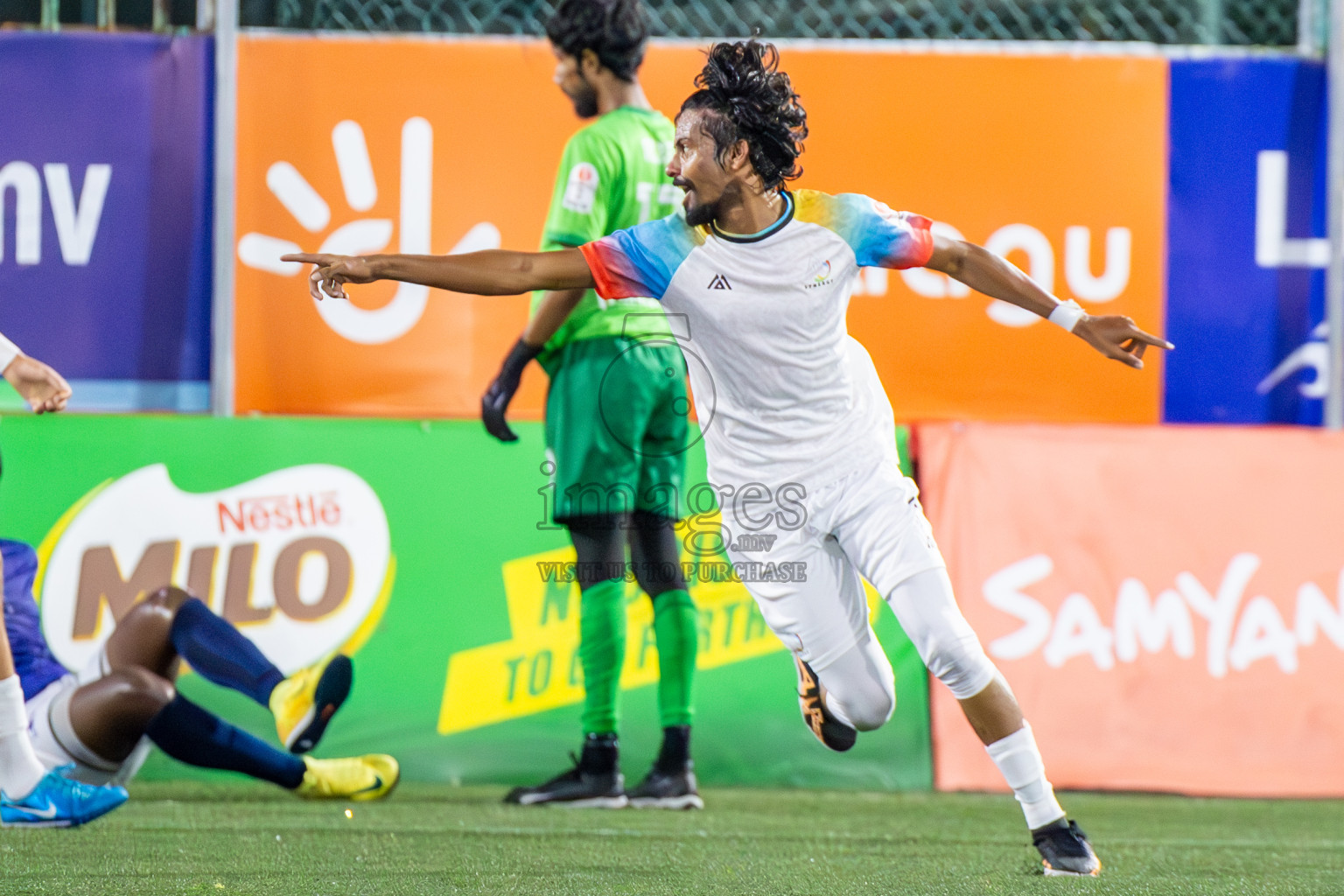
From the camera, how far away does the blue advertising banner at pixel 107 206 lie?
5629 mm

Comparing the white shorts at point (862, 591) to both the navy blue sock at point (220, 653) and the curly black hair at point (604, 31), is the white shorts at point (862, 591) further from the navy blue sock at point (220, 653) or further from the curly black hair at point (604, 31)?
the curly black hair at point (604, 31)

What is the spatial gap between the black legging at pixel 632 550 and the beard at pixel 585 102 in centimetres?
125

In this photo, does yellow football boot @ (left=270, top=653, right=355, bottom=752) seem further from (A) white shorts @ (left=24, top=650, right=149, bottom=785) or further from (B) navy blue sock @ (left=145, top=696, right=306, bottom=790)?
(A) white shorts @ (left=24, top=650, right=149, bottom=785)

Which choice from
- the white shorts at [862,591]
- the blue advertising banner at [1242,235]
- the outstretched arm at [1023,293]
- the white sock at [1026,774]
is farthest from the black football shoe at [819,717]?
the blue advertising banner at [1242,235]

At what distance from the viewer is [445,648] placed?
516 centimetres

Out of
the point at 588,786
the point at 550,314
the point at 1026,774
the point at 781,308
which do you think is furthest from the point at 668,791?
the point at 781,308

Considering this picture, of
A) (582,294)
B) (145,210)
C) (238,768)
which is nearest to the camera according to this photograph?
(238,768)

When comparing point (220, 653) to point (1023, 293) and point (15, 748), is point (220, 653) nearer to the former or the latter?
point (15, 748)

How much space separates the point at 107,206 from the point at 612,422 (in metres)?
2.17

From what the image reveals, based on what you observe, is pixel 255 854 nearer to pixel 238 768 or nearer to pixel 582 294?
pixel 238 768

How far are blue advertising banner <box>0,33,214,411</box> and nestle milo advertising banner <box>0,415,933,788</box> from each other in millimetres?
528

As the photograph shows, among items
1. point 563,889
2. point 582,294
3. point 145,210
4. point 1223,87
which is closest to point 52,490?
point 145,210

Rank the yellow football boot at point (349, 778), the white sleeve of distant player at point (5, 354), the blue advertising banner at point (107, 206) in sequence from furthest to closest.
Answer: the blue advertising banner at point (107, 206) < the yellow football boot at point (349, 778) < the white sleeve of distant player at point (5, 354)

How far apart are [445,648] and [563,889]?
2.02m
